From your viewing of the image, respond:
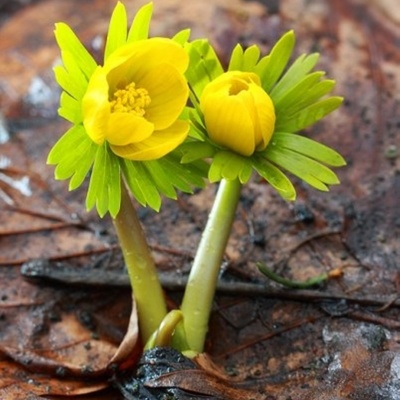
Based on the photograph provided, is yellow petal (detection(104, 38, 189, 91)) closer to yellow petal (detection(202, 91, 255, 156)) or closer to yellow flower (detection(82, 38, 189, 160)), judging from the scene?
yellow flower (detection(82, 38, 189, 160))

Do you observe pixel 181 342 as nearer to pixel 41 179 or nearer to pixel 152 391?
pixel 152 391

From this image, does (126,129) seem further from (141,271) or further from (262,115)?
(141,271)

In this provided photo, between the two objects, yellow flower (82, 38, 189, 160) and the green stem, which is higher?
yellow flower (82, 38, 189, 160)

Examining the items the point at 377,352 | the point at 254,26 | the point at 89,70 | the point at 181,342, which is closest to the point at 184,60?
the point at 89,70

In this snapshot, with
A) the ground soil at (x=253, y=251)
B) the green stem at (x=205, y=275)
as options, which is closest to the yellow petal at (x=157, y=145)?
the green stem at (x=205, y=275)

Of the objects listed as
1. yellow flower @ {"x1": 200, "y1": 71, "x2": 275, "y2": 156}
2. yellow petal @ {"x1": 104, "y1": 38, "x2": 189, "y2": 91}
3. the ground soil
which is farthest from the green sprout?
the ground soil

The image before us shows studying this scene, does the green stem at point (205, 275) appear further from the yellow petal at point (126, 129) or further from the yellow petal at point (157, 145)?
the yellow petal at point (126, 129)

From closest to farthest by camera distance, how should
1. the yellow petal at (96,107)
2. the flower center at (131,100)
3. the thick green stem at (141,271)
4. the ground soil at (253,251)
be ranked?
1. the yellow petal at (96,107)
2. the flower center at (131,100)
3. the thick green stem at (141,271)
4. the ground soil at (253,251)
